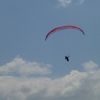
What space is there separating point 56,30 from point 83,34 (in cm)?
663

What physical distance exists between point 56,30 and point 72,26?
12.9 feet

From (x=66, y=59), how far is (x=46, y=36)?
8.15m

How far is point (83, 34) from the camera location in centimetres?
11125

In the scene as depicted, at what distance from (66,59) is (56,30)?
8.83 m

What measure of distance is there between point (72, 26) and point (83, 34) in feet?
12.2

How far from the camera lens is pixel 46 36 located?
11456 cm

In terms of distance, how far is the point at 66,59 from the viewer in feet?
387

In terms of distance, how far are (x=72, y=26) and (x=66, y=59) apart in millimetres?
9286

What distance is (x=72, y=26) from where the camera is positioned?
11319 cm

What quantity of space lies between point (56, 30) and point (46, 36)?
10.3ft

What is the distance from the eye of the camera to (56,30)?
113062mm
